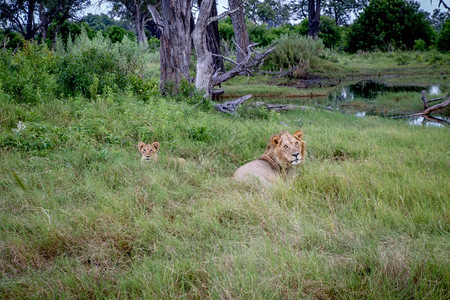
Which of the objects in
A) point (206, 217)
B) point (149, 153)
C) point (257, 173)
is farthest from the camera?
point (149, 153)

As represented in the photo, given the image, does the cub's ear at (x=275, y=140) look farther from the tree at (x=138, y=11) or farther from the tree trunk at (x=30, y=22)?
the tree at (x=138, y=11)

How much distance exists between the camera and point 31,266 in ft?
9.70

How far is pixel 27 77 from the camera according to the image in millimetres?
7746

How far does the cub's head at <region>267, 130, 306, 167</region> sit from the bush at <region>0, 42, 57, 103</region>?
4.64 m

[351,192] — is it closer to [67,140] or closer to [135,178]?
[135,178]

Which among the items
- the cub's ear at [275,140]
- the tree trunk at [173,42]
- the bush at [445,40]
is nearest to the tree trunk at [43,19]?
the tree trunk at [173,42]

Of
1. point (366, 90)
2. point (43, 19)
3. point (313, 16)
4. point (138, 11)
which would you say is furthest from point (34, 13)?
point (366, 90)

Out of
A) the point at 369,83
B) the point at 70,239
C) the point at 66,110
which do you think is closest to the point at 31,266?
the point at 70,239

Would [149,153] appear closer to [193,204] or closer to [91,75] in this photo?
[193,204]

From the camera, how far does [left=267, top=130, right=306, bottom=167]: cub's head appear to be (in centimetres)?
491

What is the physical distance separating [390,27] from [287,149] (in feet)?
99.7

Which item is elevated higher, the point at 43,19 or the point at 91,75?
the point at 43,19

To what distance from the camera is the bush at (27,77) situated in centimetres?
743

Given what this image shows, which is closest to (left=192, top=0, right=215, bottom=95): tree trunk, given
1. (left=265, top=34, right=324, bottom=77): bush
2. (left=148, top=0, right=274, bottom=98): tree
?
(left=148, top=0, right=274, bottom=98): tree
